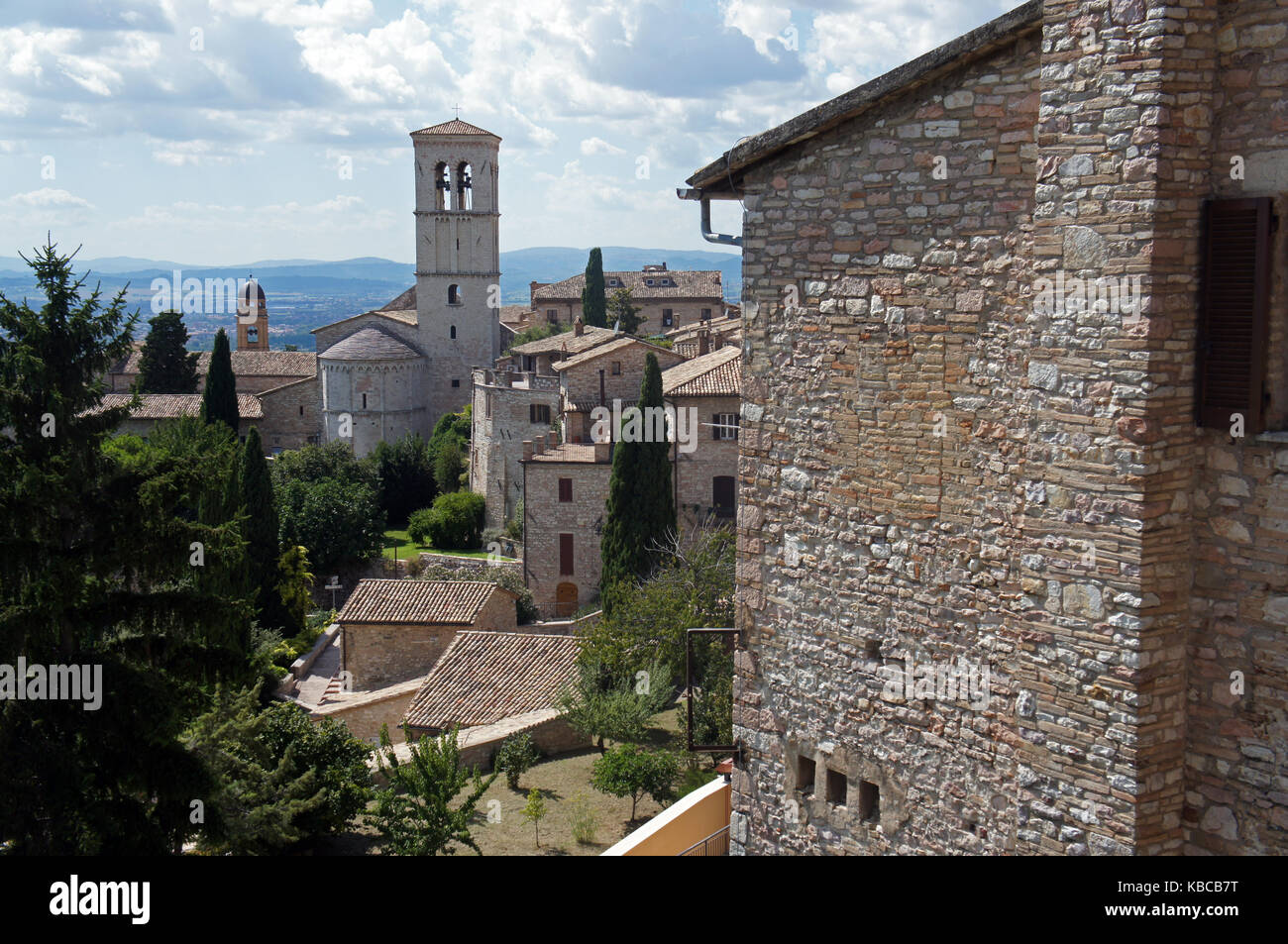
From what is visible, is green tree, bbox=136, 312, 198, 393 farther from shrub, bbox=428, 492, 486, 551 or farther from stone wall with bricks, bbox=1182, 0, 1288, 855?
stone wall with bricks, bbox=1182, 0, 1288, 855

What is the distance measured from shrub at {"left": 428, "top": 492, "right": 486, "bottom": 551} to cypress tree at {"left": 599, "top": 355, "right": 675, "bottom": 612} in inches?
488

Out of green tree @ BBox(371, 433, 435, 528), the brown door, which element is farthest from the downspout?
green tree @ BBox(371, 433, 435, 528)

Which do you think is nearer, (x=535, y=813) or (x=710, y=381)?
(x=535, y=813)


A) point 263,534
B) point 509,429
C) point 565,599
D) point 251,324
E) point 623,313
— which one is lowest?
point 565,599

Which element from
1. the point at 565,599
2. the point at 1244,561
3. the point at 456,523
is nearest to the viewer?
the point at 1244,561

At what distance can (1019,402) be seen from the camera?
5398 millimetres

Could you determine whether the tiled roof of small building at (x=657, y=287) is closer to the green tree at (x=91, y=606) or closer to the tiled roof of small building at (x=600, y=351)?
the tiled roof of small building at (x=600, y=351)

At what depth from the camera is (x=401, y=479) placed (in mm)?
46125

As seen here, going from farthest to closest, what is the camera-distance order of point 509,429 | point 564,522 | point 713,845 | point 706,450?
point 509,429 → point 564,522 → point 706,450 → point 713,845

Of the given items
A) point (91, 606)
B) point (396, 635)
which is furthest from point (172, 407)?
point (91, 606)

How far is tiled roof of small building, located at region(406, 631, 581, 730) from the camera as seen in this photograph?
22438 mm

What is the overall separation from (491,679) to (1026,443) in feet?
63.3

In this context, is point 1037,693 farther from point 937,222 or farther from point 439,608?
point 439,608

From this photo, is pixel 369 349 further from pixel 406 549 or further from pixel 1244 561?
pixel 1244 561
